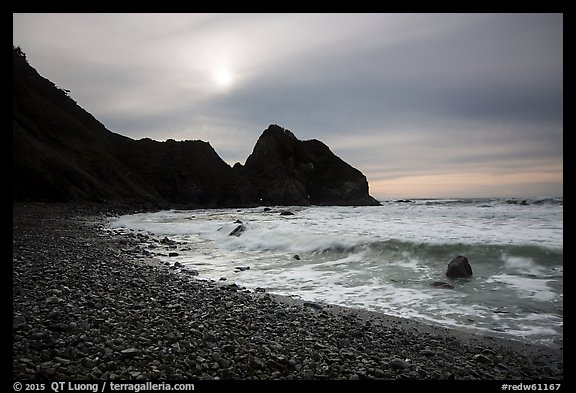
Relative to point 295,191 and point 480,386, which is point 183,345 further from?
point 295,191

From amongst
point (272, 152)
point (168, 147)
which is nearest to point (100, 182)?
point (168, 147)

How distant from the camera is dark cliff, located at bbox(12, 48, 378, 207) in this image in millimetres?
39625

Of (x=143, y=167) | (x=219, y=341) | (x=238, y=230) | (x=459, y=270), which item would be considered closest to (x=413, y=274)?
(x=459, y=270)

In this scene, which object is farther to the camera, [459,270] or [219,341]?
[459,270]

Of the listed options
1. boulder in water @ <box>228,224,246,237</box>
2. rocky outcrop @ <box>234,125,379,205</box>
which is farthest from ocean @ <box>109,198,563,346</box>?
rocky outcrop @ <box>234,125,379,205</box>

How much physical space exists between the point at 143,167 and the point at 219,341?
243 ft

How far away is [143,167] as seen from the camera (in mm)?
70875

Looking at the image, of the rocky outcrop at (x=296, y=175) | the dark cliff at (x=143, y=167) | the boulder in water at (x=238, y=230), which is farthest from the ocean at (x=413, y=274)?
the rocky outcrop at (x=296, y=175)

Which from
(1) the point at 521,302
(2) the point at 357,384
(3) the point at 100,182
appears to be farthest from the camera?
(3) the point at 100,182

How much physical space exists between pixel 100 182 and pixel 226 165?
40.7m

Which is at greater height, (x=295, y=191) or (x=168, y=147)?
(x=168, y=147)

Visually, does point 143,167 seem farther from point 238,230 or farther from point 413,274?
point 413,274

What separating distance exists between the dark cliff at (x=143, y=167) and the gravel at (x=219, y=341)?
48.6ft

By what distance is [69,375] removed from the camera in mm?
3176
